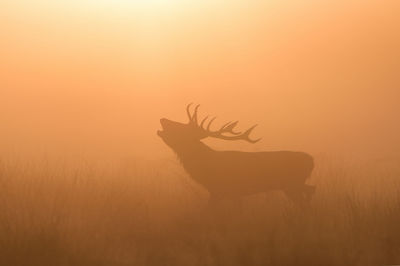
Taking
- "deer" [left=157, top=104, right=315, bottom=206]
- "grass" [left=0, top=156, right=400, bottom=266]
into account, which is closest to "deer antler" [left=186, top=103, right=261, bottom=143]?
"deer" [left=157, top=104, right=315, bottom=206]

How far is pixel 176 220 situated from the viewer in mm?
1989

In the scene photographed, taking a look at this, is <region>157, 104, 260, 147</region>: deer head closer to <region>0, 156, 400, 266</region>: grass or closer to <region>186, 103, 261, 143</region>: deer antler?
<region>186, 103, 261, 143</region>: deer antler

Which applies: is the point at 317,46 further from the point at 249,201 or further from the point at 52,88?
the point at 52,88

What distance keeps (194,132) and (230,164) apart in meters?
0.22

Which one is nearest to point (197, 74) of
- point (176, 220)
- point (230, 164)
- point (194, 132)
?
point (194, 132)

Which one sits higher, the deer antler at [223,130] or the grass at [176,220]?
the deer antler at [223,130]

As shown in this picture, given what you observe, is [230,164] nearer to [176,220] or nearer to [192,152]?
[192,152]

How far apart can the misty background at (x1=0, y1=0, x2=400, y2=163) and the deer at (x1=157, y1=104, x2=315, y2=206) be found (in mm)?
41

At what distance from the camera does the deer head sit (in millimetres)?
1988

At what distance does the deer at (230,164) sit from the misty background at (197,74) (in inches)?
1.6

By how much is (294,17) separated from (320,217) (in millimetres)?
915

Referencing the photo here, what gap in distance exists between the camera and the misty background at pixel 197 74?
195 centimetres

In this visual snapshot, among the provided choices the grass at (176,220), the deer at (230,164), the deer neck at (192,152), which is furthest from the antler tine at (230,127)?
the grass at (176,220)

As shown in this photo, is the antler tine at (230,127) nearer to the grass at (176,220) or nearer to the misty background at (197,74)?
the misty background at (197,74)
